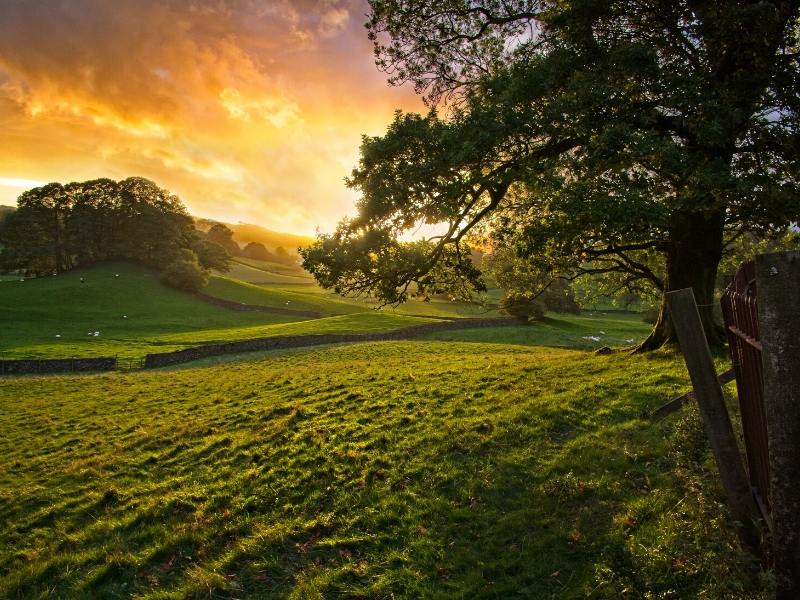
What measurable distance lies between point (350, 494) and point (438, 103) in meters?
17.5

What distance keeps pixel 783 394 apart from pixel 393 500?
7.75 meters

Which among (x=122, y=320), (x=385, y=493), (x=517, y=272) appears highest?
(x=517, y=272)

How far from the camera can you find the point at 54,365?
124 feet

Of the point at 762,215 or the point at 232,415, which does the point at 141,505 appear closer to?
the point at 232,415

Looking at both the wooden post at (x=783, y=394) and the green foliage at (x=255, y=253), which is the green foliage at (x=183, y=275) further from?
the green foliage at (x=255, y=253)

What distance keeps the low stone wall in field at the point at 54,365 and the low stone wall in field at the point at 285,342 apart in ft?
10.9

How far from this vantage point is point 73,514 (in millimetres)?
11602

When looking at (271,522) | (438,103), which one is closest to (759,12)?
(438,103)

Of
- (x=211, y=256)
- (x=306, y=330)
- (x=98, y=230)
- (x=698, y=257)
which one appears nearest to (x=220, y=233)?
(x=211, y=256)

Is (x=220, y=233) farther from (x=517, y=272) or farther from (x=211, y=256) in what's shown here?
(x=517, y=272)

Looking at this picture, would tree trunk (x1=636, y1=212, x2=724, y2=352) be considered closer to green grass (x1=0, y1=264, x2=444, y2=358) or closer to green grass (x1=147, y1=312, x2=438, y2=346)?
green grass (x1=147, y1=312, x2=438, y2=346)

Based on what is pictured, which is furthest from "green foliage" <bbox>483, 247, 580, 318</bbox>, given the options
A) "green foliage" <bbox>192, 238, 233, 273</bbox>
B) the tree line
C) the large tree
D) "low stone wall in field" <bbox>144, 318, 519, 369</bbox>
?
"green foliage" <bbox>192, 238, 233, 273</bbox>

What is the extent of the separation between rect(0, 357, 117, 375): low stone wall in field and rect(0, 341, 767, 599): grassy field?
70.8 ft

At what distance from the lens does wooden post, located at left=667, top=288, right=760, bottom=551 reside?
5.39 m
